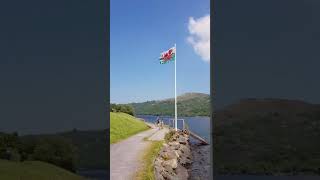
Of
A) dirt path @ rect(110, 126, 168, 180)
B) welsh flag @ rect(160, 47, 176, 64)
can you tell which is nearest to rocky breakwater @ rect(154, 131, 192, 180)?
dirt path @ rect(110, 126, 168, 180)

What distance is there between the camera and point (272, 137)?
36.1ft

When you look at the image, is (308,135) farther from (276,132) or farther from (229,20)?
(229,20)

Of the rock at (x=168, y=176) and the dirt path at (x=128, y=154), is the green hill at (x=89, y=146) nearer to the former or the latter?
the dirt path at (x=128, y=154)

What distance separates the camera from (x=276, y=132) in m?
11.0

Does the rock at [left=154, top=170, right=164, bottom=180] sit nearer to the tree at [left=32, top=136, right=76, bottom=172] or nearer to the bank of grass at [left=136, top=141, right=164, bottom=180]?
the bank of grass at [left=136, top=141, right=164, bottom=180]

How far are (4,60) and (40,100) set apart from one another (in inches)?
39.8

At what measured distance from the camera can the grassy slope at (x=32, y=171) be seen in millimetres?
8945

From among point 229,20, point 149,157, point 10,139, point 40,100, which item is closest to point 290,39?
point 229,20

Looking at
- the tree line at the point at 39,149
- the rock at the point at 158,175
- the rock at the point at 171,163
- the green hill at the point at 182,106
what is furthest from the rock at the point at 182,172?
the tree line at the point at 39,149

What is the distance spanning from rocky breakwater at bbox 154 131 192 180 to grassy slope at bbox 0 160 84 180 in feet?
7.51

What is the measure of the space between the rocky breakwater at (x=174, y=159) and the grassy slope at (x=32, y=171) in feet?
7.51

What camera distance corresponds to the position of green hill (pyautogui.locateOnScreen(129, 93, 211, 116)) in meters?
12.4

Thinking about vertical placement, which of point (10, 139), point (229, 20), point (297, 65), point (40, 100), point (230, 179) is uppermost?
point (229, 20)

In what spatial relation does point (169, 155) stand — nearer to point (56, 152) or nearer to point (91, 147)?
point (91, 147)
